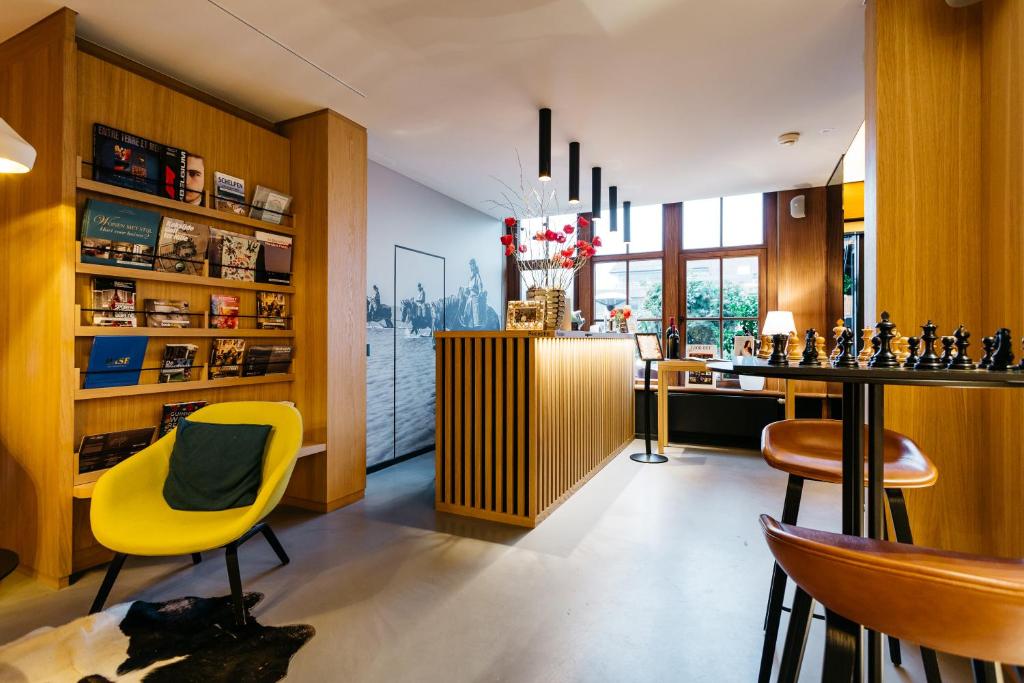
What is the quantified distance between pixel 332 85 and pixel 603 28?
1704 millimetres

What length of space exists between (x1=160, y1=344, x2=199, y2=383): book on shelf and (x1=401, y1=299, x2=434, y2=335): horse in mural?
2076 millimetres

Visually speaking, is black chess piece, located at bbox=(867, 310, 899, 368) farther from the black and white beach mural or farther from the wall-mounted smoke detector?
the black and white beach mural

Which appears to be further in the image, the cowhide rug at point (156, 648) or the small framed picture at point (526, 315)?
the small framed picture at point (526, 315)

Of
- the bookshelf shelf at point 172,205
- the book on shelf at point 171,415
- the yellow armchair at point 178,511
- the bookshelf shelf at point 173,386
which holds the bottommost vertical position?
the yellow armchair at point 178,511

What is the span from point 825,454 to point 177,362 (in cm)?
325

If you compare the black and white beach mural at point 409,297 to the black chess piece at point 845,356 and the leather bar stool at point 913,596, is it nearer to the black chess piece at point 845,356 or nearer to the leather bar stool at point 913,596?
the black chess piece at point 845,356

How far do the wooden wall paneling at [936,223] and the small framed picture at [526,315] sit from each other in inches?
69.5

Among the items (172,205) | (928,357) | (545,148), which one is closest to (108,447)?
(172,205)

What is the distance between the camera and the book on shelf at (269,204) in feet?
10.7

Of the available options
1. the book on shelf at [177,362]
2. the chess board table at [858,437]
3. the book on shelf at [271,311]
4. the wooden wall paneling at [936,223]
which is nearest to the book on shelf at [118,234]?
the book on shelf at [177,362]

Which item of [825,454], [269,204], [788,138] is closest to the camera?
[825,454]

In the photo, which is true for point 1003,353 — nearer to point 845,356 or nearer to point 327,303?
point 845,356

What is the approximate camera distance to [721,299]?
19.7 ft

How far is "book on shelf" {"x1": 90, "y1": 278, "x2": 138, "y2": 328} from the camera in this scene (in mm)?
2469
